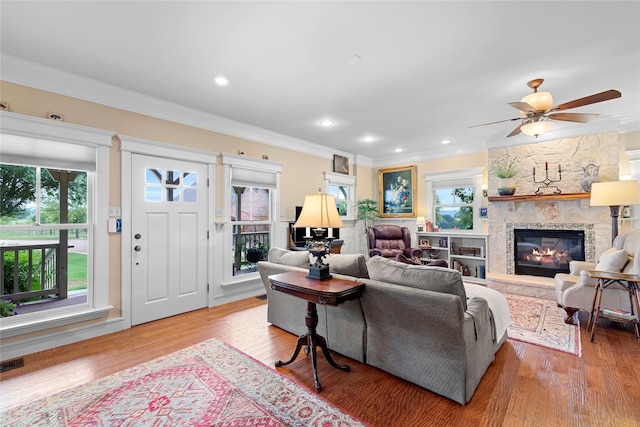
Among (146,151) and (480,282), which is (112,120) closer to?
(146,151)

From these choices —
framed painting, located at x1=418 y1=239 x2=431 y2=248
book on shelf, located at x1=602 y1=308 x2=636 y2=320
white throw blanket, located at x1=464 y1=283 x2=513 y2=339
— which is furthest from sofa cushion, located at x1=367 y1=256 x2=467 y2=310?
framed painting, located at x1=418 y1=239 x2=431 y2=248

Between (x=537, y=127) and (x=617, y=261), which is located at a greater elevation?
A: (x=537, y=127)

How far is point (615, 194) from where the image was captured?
3676mm

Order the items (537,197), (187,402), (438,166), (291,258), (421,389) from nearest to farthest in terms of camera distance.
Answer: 1. (187,402)
2. (421,389)
3. (291,258)
4. (537,197)
5. (438,166)

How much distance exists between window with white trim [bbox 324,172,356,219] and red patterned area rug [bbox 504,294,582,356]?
136 inches

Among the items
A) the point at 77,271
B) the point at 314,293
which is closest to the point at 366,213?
the point at 314,293

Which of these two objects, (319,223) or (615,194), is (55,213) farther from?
(615,194)

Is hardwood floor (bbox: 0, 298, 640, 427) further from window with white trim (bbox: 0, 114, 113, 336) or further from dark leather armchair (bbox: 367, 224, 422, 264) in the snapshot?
dark leather armchair (bbox: 367, 224, 422, 264)

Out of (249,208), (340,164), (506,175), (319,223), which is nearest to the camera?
(319,223)

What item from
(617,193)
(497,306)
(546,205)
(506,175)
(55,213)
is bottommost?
(497,306)

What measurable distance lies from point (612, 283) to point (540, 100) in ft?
7.11

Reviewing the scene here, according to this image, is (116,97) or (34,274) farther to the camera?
(116,97)

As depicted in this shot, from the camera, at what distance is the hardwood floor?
1.83m

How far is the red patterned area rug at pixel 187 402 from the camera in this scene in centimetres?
180
